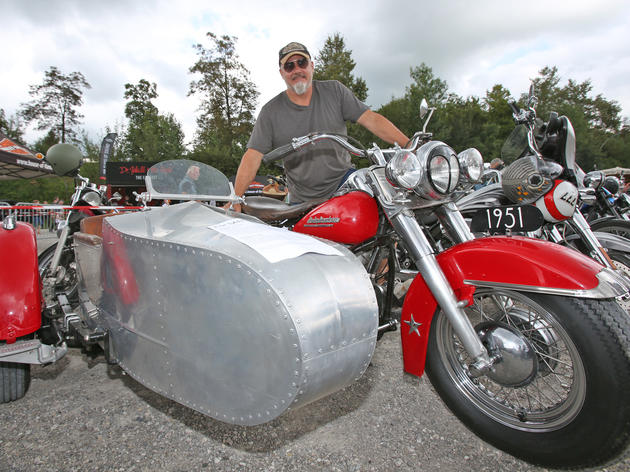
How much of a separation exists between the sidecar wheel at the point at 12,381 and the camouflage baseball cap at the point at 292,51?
250 cm

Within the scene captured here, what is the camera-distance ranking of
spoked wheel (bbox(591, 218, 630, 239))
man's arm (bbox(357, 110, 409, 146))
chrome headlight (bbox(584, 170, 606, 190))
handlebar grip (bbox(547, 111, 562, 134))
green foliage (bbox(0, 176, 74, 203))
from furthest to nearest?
green foliage (bbox(0, 176, 74, 203))
chrome headlight (bbox(584, 170, 606, 190))
spoked wheel (bbox(591, 218, 630, 239))
handlebar grip (bbox(547, 111, 562, 134))
man's arm (bbox(357, 110, 409, 146))

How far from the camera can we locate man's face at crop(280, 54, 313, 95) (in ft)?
8.71

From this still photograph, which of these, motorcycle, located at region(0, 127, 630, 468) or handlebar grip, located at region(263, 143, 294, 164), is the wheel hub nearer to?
motorcycle, located at region(0, 127, 630, 468)

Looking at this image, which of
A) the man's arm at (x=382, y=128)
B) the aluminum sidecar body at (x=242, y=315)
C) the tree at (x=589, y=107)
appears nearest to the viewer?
the aluminum sidecar body at (x=242, y=315)

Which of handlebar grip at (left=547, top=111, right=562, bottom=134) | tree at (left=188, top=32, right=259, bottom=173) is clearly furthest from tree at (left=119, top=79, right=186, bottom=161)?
handlebar grip at (left=547, top=111, right=562, bottom=134)

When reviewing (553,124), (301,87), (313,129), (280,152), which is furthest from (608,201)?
(280,152)

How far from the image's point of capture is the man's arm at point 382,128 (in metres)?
2.46

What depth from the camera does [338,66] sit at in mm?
29750

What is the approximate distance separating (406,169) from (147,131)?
28035mm

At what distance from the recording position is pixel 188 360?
135cm

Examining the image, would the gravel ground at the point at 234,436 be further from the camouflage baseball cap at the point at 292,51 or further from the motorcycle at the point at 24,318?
the camouflage baseball cap at the point at 292,51

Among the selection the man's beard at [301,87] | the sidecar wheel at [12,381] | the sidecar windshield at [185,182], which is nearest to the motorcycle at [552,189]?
the man's beard at [301,87]

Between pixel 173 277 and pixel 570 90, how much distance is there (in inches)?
2022

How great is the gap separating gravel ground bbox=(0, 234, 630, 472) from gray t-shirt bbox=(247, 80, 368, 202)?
150 centimetres
